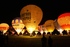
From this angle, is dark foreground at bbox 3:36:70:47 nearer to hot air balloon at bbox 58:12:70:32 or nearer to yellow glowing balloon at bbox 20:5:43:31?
yellow glowing balloon at bbox 20:5:43:31

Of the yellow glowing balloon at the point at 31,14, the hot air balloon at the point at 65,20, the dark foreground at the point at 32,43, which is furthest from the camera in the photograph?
the hot air balloon at the point at 65,20

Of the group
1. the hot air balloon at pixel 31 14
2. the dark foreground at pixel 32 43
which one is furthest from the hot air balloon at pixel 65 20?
the dark foreground at pixel 32 43

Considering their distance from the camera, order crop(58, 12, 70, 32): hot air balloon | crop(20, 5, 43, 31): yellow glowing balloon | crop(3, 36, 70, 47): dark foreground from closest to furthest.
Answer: crop(3, 36, 70, 47): dark foreground → crop(20, 5, 43, 31): yellow glowing balloon → crop(58, 12, 70, 32): hot air balloon

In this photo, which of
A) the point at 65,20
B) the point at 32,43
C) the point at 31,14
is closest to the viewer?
the point at 32,43

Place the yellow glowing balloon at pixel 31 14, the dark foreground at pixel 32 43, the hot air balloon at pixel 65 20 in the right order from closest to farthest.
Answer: the dark foreground at pixel 32 43 → the yellow glowing balloon at pixel 31 14 → the hot air balloon at pixel 65 20

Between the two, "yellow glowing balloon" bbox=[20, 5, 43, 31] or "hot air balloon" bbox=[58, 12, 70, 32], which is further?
"hot air balloon" bbox=[58, 12, 70, 32]

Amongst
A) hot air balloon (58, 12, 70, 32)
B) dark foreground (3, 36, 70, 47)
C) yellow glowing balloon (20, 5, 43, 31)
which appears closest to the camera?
dark foreground (3, 36, 70, 47)

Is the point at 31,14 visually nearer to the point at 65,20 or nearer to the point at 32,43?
the point at 65,20

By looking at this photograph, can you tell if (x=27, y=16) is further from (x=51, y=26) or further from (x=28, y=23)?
(x=51, y=26)

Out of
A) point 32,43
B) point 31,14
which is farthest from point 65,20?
point 32,43

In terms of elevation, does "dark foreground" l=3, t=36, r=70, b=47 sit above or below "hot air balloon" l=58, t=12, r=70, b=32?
below

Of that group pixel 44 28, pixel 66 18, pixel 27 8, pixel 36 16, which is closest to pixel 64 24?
pixel 66 18

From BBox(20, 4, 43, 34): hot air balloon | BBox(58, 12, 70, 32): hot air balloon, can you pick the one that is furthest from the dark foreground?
BBox(58, 12, 70, 32): hot air balloon

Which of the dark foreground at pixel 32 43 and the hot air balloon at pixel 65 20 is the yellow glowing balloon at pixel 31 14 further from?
the hot air balloon at pixel 65 20
